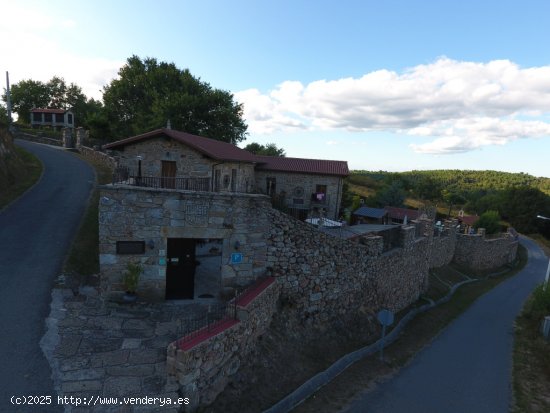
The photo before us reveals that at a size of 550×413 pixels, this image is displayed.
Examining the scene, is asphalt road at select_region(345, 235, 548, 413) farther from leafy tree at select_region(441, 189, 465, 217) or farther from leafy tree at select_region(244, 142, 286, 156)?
leafy tree at select_region(441, 189, 465, 217)

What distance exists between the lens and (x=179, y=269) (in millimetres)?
11930

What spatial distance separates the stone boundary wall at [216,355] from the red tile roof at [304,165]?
1799cm

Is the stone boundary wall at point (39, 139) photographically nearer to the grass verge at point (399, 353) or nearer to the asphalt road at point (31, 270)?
the asphalt road at point (31, 270)

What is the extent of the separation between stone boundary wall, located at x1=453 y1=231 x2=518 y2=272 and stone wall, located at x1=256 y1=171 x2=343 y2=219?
58.3 feet

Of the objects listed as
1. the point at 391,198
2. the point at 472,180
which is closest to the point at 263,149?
the point at 391,198

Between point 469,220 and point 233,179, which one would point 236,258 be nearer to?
point 233,179

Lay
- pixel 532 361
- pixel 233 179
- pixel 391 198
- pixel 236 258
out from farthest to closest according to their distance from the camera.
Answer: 1. pixel 391 198
2. pixel 233 179
3. pixel 532 361
4. pixel 236 258

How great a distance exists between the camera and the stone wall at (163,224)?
35.6 feet

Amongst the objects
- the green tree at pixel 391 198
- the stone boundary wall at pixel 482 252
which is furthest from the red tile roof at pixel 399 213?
the green tree at pixel 391 198

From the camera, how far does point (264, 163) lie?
92.4ft

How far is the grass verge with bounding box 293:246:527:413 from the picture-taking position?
1095 cm

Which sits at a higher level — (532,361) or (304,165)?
(304,165)

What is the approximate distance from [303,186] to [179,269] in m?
18.4

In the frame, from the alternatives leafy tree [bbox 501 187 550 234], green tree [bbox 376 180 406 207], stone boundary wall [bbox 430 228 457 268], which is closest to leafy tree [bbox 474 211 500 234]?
green tree [bbox 376 180 406 207]
